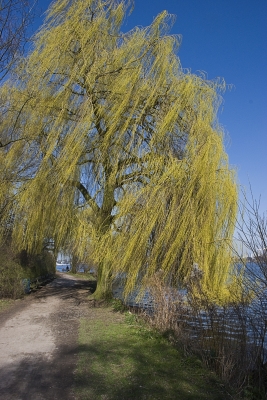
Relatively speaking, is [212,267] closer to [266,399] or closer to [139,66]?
[266,399]

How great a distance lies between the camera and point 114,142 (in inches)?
396

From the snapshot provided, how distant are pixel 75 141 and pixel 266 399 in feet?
24.2

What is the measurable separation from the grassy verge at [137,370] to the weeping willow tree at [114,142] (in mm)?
2287

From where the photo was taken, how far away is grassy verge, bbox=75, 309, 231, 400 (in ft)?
14.0

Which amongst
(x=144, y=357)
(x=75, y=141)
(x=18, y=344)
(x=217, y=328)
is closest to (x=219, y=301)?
(x=217, y=328)

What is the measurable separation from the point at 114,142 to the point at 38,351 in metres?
5.92

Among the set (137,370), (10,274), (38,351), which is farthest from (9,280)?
(137,370)

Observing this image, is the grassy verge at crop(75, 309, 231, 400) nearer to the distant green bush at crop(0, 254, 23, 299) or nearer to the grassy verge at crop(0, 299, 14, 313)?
the grassy verge at crop(0, 299, 14, 313)

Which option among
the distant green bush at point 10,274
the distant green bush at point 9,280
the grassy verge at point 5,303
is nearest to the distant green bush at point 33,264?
the distant green bush at point 10,274

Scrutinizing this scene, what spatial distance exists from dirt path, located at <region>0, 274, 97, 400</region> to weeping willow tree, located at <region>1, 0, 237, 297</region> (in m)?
1.89

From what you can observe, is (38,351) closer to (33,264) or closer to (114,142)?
(114,142)

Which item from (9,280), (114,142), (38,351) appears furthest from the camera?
(9,280)

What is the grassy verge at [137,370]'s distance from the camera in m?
4.28

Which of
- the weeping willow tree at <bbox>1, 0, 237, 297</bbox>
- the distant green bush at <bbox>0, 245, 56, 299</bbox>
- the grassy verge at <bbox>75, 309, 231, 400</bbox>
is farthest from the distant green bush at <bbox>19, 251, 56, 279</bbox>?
the grassy verge at <bbox>75, 309, 231, 400</bbox>
